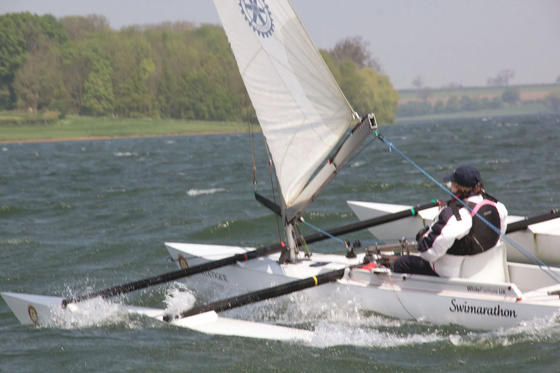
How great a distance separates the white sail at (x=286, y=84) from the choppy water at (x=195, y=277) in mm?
1483

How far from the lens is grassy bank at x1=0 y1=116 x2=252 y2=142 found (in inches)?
2527

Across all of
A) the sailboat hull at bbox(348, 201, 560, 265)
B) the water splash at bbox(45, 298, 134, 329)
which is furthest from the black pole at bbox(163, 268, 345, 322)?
the sailboat hull at bbox(348, 201, 560, 265)

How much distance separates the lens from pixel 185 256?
24.8ft

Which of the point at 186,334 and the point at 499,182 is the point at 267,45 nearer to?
the point at 186,334

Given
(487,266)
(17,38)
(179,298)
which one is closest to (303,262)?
(179,298)

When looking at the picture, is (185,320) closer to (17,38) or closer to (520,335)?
(520,335)

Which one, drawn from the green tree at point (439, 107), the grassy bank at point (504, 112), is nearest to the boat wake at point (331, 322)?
the grassy bank at point (504, 112)

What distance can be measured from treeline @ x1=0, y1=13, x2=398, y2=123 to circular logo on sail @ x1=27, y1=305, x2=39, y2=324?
69.5 m

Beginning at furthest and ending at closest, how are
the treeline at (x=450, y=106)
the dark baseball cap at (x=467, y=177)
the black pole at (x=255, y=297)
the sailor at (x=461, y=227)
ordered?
the treeline at (x=450, y=106), the black pole at (x=255, y=297), the dark baseball cap at (x=467, y=177), the sailor at (x=461, y=227)

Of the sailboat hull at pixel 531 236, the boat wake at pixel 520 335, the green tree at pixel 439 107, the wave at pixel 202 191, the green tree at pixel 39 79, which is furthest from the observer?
the green tree at pixel 439 107

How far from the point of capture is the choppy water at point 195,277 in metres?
5.11

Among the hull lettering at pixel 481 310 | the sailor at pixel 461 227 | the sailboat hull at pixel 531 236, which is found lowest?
the hull lettering at pixel 481 310

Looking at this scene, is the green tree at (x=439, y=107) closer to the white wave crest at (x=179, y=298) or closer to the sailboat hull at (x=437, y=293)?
the white wave crest at (x=179, y=298)

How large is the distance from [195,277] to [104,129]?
215ft
